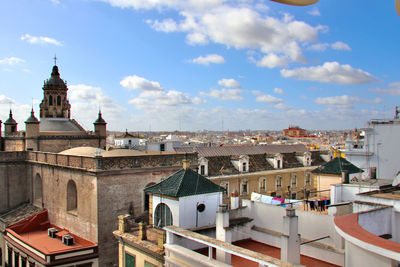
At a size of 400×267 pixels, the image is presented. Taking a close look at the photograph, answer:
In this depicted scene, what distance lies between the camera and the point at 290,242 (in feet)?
41.7

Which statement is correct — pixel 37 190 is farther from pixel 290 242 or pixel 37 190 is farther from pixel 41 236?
pixel 290 242

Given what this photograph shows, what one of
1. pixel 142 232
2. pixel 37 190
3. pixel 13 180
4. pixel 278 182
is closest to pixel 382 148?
pixel 278 182

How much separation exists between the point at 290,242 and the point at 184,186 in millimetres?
5986

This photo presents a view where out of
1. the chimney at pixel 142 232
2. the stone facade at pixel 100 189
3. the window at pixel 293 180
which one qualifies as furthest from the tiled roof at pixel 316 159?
the chimney at pixel 142 232

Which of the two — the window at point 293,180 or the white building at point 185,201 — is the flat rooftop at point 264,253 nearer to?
the white building at point 185,201

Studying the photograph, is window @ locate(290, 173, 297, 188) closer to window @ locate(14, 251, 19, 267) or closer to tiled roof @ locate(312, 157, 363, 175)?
tiled roof @ locate(312, 157, 363, 175)

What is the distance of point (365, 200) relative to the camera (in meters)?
14.1

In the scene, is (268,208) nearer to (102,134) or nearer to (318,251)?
(318,251)

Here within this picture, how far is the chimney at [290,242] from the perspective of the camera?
1262 centimetres

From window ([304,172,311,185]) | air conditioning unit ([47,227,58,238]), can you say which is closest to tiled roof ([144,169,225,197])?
air conditioning unit ([47,227,58,238])

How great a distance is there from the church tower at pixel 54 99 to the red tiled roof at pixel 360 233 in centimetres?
3460

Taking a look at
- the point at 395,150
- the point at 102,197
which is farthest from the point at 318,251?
the point at 395,150

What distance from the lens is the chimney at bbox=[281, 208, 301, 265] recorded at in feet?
41.4

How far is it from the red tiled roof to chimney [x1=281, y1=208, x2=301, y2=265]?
1.95 m
